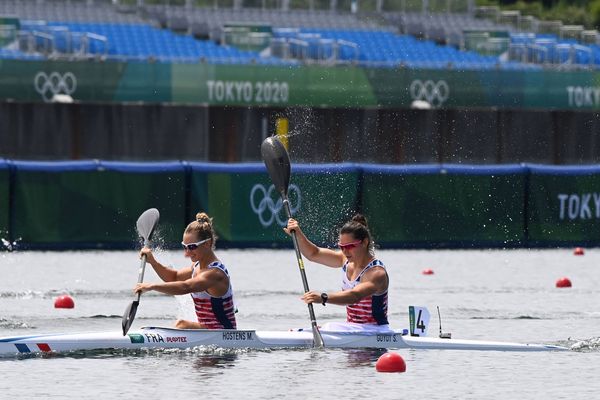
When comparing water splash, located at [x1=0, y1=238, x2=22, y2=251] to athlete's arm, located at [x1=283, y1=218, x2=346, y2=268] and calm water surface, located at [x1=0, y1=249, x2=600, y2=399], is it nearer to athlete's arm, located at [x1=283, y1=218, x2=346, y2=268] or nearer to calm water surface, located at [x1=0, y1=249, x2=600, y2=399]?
calm water surface, located at [x1=0, y1=249, x2=600, y2=399]

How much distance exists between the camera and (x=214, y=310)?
47.5ft

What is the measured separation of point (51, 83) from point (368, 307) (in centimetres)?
2125

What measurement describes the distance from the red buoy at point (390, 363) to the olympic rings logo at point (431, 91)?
81.8ft

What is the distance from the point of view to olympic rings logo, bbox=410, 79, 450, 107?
125 ft

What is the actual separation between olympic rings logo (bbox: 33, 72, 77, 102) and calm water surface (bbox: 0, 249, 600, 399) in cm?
920

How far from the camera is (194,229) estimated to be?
14086 millimetres

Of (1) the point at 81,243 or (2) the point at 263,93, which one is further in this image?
(2) the point at 263,93

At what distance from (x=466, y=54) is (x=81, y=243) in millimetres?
22260

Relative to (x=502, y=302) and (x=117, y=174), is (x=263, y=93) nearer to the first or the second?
Result: (x=117, y=174)

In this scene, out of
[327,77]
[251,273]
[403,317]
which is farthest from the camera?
[327,77]

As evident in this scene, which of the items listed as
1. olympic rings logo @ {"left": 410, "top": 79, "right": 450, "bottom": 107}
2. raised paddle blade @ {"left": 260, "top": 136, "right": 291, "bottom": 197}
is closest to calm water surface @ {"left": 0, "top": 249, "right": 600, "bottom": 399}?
raised paddle blade @ {"left": 260, "top": 136, "right": 291, "bottom": 197}

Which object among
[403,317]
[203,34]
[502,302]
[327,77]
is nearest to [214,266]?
[403,317]

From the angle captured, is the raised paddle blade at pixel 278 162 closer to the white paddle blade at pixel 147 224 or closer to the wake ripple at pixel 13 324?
the white paddle blade at pixel 147 224

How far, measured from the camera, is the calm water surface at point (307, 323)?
41.0ft
